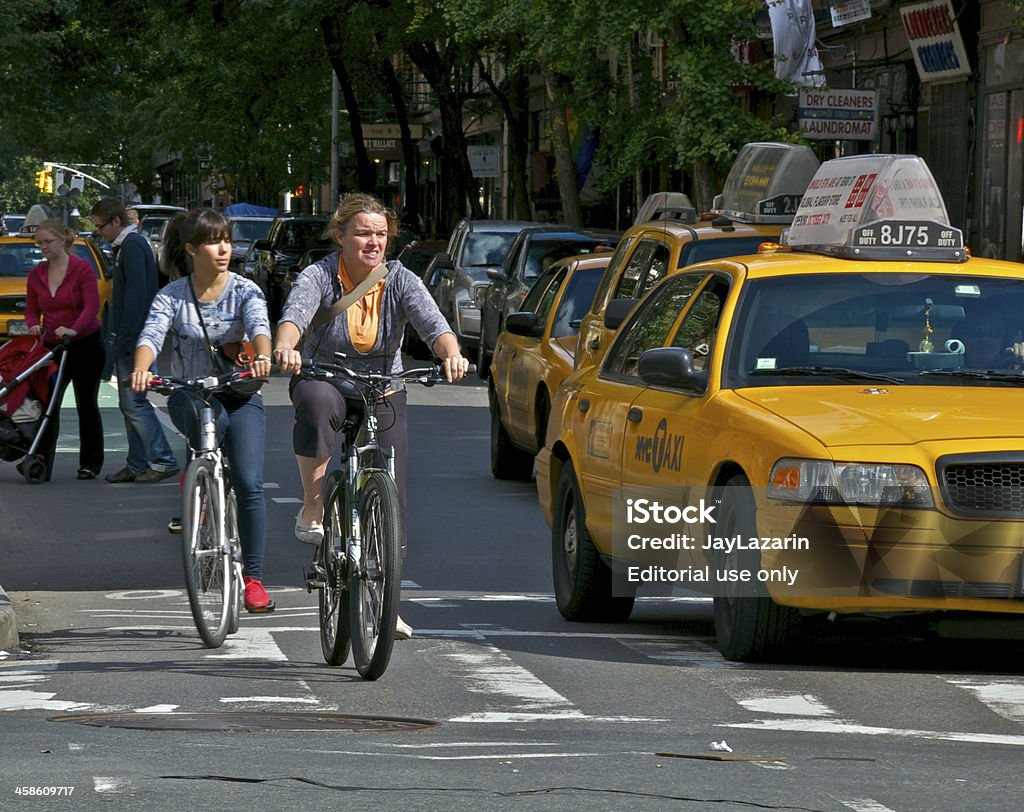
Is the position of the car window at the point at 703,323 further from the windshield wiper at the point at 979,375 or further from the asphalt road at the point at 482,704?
the asphalt road at the point at 482,704

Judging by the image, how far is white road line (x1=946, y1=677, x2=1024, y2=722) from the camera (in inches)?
279

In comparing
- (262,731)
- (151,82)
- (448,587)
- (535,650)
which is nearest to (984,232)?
(448,587)

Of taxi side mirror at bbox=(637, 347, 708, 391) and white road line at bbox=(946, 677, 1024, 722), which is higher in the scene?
taxi side mirror at bbox=(637, 347, 708, 391)

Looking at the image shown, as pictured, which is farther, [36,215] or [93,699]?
[36,215]

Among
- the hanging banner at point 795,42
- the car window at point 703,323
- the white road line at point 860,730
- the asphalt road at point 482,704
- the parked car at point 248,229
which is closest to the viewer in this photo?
the asphalt road at point 482,704

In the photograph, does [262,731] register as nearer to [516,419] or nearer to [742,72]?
[516,419]

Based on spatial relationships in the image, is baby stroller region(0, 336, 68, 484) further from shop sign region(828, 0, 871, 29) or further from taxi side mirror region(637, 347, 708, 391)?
shop sign region(828, 0, 871, 29)

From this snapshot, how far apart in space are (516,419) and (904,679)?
Answer: 7.74m

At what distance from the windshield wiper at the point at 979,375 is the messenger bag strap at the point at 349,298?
2.15 metres

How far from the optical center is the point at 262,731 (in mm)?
6578

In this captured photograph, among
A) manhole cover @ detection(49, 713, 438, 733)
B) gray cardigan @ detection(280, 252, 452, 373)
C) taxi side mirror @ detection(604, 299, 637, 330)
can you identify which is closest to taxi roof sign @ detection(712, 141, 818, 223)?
taxi side mirror @ detection(604, 299, 637, 330)

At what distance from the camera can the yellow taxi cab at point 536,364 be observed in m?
14.7

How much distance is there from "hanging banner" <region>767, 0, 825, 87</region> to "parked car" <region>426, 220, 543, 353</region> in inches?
147

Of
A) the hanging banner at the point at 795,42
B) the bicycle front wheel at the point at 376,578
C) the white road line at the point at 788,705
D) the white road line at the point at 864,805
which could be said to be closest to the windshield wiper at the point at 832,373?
the white road line at the point at 788,705
